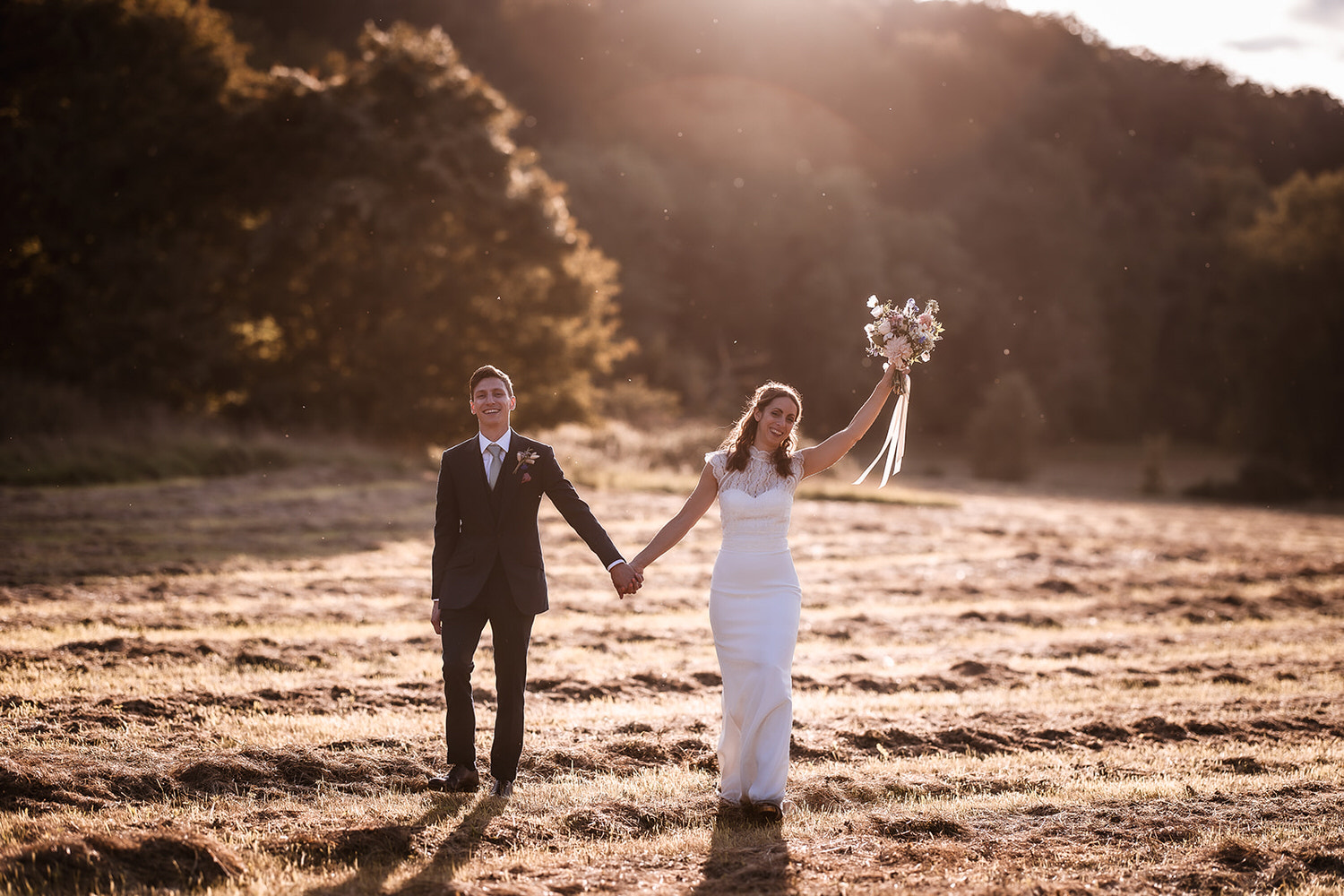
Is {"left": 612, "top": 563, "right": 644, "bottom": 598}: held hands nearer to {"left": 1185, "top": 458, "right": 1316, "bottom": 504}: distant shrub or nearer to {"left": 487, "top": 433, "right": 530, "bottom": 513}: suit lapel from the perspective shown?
{"left": 487, "top": 433, "right": 530, "bottom": 513}: suit lapel

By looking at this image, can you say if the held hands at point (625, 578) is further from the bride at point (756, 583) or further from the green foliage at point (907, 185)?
the green foliage at point (907, 185)

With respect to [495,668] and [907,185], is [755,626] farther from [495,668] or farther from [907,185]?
[907,185]

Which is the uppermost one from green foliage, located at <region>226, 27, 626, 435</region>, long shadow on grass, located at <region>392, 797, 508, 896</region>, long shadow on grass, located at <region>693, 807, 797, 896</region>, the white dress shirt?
green foliage, located at <region>226, 27, 626, 435</region>

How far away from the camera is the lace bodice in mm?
5766

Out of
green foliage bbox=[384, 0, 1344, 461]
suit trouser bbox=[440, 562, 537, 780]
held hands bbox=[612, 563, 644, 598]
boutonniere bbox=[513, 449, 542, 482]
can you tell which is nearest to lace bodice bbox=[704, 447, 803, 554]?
held hands bbox=[612, 563, 644, 598]

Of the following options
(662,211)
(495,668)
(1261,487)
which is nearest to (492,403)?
(495,668)

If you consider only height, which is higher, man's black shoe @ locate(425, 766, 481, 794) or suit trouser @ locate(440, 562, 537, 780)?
suit trouser @ locate(440, 562, 537, 780)

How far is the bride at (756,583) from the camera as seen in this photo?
5.55 metres

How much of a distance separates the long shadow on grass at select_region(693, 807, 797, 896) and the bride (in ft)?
0.41

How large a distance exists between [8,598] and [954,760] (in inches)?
358

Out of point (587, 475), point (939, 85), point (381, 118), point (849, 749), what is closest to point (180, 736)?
point (849, 749)

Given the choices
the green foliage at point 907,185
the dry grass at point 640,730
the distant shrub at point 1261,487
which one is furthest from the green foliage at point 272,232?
the distant shrub at point 1261,487

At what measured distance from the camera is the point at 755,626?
18.5 ft

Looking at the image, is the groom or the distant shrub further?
the distant shrub
